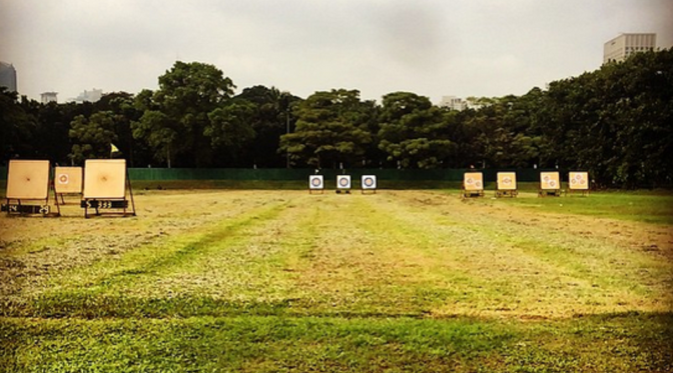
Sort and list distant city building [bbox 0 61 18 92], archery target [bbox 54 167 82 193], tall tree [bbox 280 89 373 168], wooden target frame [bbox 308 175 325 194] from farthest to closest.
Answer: wooden target frame [bbox 308 175 325 194] → tall tree [bbox 280 89 373 168] → archery target [bbox 54 167 82 193] → distant city building [bbox 0 61 18 92]

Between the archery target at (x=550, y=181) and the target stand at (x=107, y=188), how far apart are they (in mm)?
16652

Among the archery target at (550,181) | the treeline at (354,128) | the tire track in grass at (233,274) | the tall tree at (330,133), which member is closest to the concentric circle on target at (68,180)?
the treeline at (354,128)

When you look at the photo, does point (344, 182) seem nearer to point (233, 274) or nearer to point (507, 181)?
point (507, 181)

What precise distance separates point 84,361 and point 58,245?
4359mm

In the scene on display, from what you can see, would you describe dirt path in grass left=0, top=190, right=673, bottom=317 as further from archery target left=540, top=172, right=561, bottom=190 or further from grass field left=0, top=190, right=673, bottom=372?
archery target left=540, top=172, right=561, bottom=190

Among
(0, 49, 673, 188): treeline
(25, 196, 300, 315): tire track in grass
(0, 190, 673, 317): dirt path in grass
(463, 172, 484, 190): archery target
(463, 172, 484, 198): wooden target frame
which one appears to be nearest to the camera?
(25, 196, 300, 315): tire track in grass

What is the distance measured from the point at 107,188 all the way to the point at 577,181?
59.8ft

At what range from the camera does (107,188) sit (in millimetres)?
11023

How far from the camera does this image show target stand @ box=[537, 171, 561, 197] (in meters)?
21.9

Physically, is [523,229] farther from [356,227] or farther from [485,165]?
[485,165]

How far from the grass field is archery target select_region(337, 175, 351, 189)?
16.9m

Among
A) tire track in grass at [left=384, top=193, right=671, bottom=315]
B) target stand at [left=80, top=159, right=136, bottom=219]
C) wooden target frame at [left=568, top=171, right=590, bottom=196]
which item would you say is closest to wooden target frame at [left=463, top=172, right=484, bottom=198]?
wooden target frame at [left=568, top=171, right=590, bottom=196]

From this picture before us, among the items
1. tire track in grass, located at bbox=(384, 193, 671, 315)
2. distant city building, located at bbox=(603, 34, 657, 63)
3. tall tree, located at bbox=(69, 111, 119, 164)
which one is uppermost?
distant city building, located at bbox=(603, 34, 657, 63)

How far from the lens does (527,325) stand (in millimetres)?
3822
